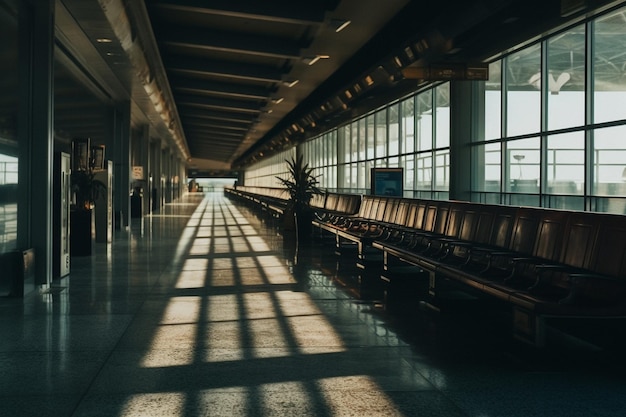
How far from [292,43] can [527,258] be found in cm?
926

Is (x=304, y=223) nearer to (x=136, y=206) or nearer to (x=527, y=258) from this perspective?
(x=527, y=258)

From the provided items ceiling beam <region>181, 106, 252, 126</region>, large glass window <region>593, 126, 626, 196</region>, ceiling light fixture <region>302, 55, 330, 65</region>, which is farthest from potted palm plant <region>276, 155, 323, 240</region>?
ceiling beam <region>181, 106, 252, 126</region>

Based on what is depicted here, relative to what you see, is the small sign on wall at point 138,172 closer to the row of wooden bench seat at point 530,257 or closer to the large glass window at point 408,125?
the large glass window at point 408,125

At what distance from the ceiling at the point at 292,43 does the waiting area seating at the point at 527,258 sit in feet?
7.70

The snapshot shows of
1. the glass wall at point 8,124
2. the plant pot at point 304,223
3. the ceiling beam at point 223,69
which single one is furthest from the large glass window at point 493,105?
the glass wall at point 8,124

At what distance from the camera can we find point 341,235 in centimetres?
1161

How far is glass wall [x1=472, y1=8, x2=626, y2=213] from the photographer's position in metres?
9.93

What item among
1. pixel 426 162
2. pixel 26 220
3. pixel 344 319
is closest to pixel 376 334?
pixel 344 319

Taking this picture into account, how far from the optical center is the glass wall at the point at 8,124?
292 inches

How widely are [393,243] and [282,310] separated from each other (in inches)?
122

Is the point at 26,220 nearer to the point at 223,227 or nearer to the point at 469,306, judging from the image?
the point at 469,306

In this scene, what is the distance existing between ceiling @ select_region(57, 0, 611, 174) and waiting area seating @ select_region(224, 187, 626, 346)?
2346 mm

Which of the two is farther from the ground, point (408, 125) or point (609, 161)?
point (408, 125)

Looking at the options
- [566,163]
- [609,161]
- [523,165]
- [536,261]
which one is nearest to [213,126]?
[523,165]
